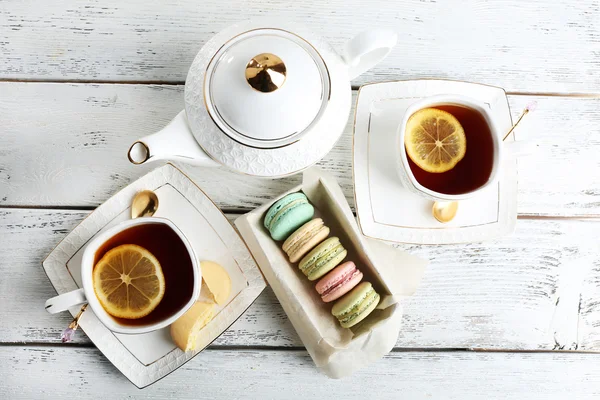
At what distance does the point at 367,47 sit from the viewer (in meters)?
0.64

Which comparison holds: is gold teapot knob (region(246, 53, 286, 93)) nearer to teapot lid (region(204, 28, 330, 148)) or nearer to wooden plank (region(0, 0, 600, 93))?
teapot lid (region(204, 28, 330, 148))

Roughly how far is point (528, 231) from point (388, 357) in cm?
33

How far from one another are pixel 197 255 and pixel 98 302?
168 mm

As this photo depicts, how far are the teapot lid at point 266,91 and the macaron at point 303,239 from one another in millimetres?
189

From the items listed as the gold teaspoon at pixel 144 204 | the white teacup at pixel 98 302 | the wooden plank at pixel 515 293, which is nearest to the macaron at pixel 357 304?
the wooden plank at pixel 515 293

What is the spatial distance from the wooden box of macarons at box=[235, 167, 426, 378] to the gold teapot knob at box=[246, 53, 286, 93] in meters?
0.25

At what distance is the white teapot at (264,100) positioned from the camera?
24.7 inches

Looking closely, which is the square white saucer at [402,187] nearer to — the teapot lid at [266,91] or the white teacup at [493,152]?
the white teacup at [493,152]

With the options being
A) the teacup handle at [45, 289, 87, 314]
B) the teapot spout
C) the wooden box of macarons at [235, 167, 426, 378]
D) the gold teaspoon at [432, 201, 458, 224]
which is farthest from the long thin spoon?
the teacup handle at [45, 289, 87, 314]

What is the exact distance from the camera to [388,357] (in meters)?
0.90

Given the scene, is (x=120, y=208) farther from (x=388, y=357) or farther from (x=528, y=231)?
(x=528, y=231)

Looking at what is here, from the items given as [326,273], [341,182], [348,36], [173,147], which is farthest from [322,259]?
[348,36]

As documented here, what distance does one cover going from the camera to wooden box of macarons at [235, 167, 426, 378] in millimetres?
802

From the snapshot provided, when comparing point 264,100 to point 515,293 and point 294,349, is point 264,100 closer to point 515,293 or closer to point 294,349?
point 294,349
